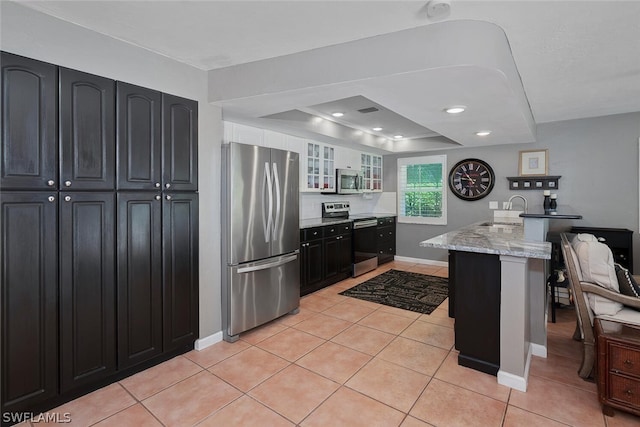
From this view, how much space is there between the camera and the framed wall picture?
4.74m

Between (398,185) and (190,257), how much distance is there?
4716 millimetres

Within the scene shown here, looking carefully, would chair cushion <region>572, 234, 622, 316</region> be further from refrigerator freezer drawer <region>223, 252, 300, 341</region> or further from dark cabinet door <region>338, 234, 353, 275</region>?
dark cabinet door <region>338, 234, 353, 275</region>

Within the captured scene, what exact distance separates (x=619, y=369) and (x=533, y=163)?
3.70 meters

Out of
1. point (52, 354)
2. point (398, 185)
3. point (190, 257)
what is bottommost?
point (52, 354)

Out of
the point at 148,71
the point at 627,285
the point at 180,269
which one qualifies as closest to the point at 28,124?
the point at 148,71

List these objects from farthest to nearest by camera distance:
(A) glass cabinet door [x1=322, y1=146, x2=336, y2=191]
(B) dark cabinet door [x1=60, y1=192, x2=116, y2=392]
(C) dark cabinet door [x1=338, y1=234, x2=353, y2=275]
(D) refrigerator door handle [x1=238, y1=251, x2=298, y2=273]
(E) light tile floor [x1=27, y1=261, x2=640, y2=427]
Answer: (A) glass cabinet door [x1=322, y1=146, x2=336, y2=191] < (C) dark cabinet door [x1=338, y1=234, x2=353, y2=275] < (D) refrigerator door handle [x1=238, y1=251, x2=298, y2=273] < (B) dark cabinet door [x1=60, y1=192, x2=116, y2=392] < (E) light tile floor [x1=27, y1=261, x2=640, y2=427]

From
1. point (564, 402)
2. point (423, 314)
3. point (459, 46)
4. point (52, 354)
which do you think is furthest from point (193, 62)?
point (564, 402)

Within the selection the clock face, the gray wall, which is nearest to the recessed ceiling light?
the gray wall

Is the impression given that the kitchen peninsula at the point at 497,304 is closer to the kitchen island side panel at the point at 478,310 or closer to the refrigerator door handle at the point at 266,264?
the kitchen island side panel at the point at 478,310

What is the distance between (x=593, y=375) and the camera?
2354 mm

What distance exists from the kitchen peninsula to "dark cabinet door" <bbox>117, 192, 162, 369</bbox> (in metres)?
2.21

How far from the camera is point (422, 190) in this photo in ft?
20.1

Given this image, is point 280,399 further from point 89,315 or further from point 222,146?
point 222,146

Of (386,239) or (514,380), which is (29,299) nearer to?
(514,380)
